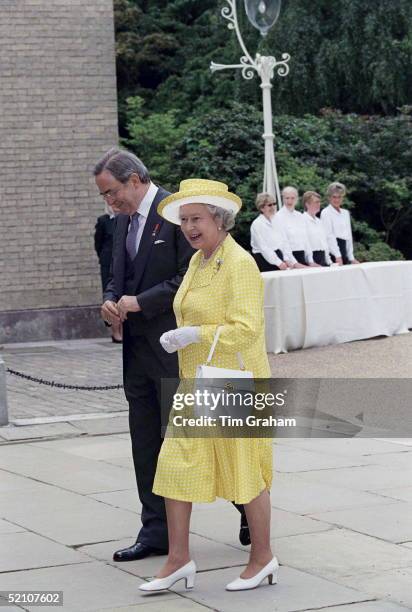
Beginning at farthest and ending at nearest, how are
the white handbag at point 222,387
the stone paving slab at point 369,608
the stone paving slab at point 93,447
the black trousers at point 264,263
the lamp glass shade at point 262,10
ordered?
the lamp glass shade at point 262,10 < the black trousers at point 264,263 < the stone paving slab at point 93,447 < the white handbag at point 222,387 < the stone paving slab at point 369,608

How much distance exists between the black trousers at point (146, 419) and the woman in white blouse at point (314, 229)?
1016 cm

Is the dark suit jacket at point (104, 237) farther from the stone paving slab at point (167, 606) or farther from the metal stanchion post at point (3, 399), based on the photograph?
the stone paving slab at point (167, 606)

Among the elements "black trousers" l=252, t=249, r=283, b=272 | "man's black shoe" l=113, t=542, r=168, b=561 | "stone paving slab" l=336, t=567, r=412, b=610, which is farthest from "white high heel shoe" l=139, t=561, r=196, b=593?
"black trousers" l=252, t=249, r=283, b=272

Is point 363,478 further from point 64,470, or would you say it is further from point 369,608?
point 369,608

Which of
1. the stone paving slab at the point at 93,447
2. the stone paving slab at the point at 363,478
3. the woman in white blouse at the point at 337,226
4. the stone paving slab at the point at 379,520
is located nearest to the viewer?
the stone paving slab at the point at 379,520

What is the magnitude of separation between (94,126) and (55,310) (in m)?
2.53

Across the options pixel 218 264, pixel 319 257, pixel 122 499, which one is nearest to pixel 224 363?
pixel 218 264

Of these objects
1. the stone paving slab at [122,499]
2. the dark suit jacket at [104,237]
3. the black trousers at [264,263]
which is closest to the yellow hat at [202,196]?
the stone paving slab at [122,499]

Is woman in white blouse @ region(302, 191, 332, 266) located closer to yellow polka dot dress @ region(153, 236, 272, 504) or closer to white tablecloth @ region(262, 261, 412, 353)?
white tablecloth @ region(262, 261, 412, 353)

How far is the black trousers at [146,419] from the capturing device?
243 inches

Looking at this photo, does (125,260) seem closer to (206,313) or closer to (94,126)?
(206,313)

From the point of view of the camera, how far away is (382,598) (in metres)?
5.36

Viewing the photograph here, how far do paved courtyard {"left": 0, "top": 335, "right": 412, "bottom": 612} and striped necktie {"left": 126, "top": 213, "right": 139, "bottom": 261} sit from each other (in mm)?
1444

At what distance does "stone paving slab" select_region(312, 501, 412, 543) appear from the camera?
651 cm
